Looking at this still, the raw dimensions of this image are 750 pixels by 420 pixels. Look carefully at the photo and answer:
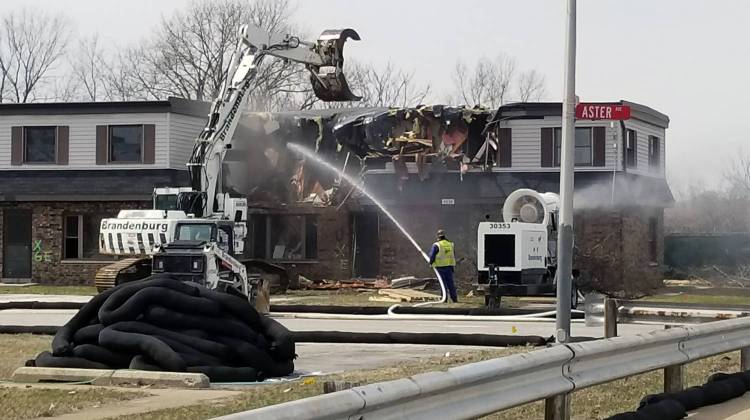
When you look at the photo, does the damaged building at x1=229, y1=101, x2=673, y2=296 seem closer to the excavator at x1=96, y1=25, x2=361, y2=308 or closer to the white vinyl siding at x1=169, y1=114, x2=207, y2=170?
the white vinyl siding at x1=169, y1=114, x2=207, y2=170

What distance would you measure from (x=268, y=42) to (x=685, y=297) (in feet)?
45.3

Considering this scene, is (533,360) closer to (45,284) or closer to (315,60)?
(315,60)

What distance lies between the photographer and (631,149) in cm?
3781

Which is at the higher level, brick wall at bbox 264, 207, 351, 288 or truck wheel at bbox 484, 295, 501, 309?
brick wall at bbox 264, 207, 351, 288

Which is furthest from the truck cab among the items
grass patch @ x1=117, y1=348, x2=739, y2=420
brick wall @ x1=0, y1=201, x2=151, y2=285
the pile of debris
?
brick wall @ x1=0, y1=201, x2=151, y2=285

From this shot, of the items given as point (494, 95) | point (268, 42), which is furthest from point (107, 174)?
point (494, 95)

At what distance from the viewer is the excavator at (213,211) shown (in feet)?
80.3

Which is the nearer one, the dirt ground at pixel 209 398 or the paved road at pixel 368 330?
the dirt ground at pixel 209 398

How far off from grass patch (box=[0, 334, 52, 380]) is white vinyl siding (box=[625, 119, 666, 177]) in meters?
22.7

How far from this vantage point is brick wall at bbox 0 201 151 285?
127 feet

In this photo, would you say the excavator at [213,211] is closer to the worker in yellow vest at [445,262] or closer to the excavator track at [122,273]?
the excavator track at [122,273]

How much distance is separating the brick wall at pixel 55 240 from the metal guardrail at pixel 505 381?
97.1 feet

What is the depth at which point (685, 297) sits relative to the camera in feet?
111

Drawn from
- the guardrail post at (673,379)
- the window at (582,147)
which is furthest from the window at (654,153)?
the guardrail post at (673,379)
